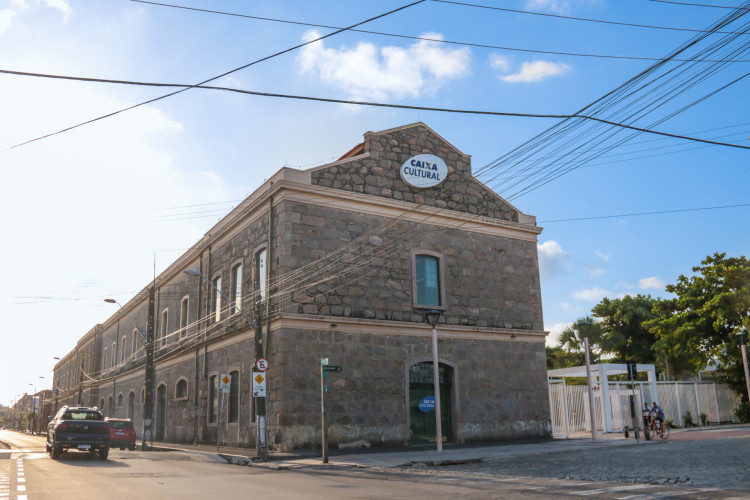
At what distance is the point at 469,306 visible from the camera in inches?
978

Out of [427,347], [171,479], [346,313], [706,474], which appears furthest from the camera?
[427,347]

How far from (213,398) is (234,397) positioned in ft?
9.05

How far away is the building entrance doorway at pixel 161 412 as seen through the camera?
33969 millimetres

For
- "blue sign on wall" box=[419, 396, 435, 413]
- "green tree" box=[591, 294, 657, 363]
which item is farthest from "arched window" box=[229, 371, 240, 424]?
"green tree" box=[591, 294, 657, 363]

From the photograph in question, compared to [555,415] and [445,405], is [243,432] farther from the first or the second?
[555,415]

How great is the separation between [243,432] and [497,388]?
31.9 ft

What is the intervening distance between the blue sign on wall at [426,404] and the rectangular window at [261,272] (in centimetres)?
682

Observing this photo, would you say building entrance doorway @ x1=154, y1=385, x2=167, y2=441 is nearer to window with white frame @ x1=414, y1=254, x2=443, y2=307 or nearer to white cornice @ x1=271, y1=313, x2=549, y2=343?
white cornice @ x1=271, y1=313, x2=549, y2=343

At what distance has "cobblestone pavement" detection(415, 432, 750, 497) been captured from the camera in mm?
11180

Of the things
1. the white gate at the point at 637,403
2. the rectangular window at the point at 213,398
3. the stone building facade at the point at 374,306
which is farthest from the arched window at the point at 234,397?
the white gate at the point at 637,403

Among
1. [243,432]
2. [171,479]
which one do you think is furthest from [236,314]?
[171,479]

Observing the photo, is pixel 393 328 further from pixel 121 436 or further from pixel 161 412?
pixel 161 412

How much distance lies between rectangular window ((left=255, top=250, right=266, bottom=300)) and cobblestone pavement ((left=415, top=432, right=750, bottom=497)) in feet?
32.8

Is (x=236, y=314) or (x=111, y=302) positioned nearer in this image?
(x=236, y=314)
